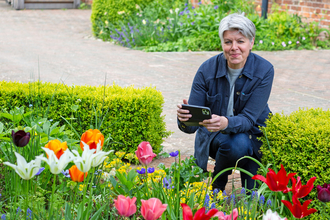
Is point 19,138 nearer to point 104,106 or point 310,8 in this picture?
point 104,106

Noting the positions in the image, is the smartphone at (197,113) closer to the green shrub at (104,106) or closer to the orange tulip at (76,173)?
the green shrub at (104,106)

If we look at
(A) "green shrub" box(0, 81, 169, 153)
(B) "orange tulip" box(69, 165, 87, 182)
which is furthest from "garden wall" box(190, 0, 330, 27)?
(B) "orange tulip" box(69, 165, 87, 182)

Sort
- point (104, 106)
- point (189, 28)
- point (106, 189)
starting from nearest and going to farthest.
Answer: point (106, 189) < point (104, 106) < point (189, 28)

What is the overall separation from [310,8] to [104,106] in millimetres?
8115

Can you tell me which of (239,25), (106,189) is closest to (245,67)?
(239,25)

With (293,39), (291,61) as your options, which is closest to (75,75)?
(291,61)

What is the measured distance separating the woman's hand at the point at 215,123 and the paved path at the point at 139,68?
1433 mm

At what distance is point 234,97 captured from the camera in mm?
3191

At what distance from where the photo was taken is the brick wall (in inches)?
391

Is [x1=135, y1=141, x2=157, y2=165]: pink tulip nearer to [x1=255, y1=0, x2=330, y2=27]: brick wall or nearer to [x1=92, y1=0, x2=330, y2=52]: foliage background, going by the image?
[x1=92, y1=0, x2=330, y2=52]: foliage background

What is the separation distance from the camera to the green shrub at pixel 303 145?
2645mm

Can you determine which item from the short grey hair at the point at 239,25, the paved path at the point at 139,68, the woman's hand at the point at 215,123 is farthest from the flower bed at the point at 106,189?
the paved path at the point at 139,68

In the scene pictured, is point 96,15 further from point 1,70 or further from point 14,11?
point 14,11

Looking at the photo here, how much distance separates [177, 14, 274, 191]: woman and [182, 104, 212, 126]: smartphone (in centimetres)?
5
